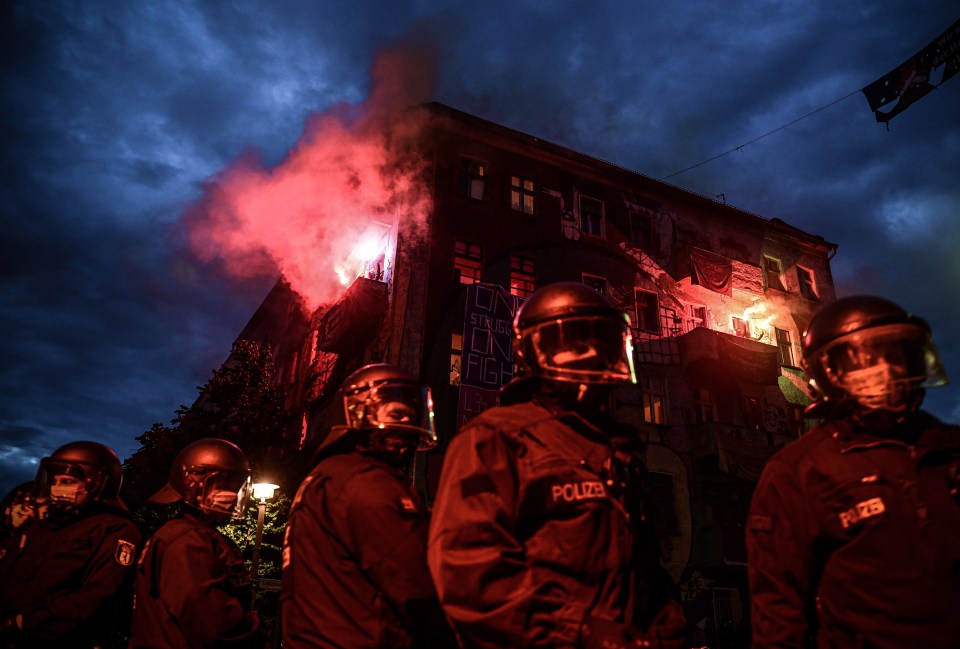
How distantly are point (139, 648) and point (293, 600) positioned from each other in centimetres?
153

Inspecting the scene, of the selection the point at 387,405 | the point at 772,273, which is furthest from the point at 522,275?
the point at 387,405

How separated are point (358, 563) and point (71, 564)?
9.91 ft

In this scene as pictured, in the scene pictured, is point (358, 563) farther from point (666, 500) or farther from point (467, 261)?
point (666, 500)

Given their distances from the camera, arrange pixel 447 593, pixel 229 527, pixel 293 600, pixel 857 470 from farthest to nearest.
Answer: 1. pixel 229 527
2. pixel 293 600
3. pixel 857 470
4. pixel 447 593

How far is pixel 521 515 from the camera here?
221 cm

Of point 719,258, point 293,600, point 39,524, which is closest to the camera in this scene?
Result: point 293,600

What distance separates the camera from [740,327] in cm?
2408

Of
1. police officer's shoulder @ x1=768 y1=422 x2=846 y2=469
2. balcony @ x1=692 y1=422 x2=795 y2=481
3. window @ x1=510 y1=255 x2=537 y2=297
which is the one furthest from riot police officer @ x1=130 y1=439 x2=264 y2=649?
balcony @ x1=692 y1=422 x2=795 y2=481

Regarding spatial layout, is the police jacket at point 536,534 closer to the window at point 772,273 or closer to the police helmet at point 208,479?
the police helmet at point 208,479

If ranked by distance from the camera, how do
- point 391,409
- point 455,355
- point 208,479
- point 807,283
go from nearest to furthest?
point 391,409 < point 208,479 < point 455,355 < point 807,283

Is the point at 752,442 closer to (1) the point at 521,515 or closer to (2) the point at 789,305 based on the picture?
(2) the point at 789,305

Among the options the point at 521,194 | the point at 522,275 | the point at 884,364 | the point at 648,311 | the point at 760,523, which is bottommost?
the point at 760,523

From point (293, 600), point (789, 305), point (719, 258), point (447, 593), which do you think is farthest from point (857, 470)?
point (789, 305)

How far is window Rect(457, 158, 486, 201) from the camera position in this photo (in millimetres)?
21391
